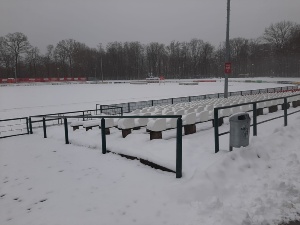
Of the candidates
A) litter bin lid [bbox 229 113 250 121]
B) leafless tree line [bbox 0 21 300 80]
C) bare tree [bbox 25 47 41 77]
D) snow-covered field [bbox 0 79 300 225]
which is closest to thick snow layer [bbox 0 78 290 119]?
snow-covered field [bbox 0 79 300 225]

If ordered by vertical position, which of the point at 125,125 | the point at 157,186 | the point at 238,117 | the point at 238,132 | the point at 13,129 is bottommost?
the point at 13,129

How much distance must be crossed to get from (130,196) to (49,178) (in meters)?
2.18

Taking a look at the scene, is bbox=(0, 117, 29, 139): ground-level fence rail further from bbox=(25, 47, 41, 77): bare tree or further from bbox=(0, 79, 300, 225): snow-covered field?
bbox=(25, 47, 41, 77): bare tree

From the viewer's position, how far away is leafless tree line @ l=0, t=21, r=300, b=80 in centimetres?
11044

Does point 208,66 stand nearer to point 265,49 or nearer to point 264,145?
Result: point 265,49

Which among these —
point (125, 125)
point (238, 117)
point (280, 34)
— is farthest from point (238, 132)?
point (280, 34)

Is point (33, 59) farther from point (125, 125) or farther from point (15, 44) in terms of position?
point (125, 125)

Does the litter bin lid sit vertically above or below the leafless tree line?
below

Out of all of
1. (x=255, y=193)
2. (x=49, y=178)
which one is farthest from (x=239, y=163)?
(x=49, y=178)

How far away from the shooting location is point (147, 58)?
14200 cm

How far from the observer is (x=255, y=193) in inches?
205

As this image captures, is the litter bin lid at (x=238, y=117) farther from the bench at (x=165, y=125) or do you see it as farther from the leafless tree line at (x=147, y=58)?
the leafless tree line at (x=147, y=58)

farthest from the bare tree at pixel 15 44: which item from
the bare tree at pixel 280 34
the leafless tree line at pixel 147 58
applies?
the bare tree at pixel 280 34

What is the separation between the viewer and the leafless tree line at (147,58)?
110 m
